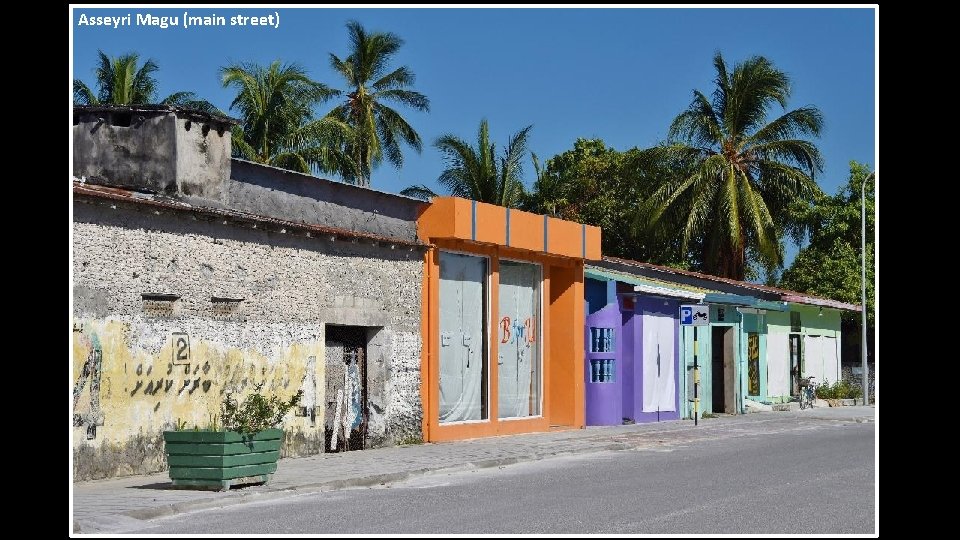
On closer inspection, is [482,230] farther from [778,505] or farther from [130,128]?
[778,505]

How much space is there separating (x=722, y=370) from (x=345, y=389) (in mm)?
16753

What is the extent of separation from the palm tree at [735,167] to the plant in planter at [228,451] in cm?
3170

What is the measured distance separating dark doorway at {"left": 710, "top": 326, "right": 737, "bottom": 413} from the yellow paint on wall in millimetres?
17864

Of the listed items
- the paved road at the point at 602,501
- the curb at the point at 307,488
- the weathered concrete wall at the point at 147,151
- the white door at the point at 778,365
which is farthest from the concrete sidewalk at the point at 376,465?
the white door at the point at 778,365

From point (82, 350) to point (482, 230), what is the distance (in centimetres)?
934

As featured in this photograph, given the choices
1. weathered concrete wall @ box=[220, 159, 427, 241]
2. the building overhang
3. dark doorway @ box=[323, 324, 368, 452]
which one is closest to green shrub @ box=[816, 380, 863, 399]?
the building overhang

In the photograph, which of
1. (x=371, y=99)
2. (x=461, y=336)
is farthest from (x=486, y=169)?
(x=461, y=336)

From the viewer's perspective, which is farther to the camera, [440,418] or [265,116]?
[265,116]

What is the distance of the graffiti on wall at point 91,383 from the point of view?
15070 millimetres

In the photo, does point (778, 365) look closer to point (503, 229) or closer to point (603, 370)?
point (603, 370)

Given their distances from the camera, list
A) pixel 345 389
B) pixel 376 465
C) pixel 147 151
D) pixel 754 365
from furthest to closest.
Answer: pixel 754 365 < pixel 345 389 < pixel 147 151 < pixel 376 465

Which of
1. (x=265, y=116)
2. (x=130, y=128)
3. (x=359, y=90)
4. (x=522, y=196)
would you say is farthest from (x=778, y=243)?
(x=130, y=128)

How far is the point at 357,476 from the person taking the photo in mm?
15758

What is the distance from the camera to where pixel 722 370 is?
114ft
